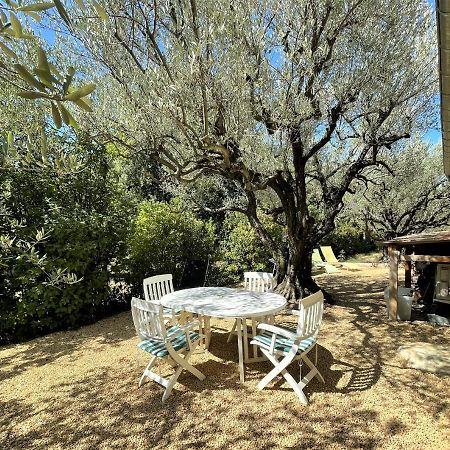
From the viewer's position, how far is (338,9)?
15.8ft

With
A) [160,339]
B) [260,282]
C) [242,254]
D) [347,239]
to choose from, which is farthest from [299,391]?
[347,239]

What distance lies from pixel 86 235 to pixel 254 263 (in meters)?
5.49

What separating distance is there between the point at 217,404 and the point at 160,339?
88cm

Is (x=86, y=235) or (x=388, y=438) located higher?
(x=86, y=235)

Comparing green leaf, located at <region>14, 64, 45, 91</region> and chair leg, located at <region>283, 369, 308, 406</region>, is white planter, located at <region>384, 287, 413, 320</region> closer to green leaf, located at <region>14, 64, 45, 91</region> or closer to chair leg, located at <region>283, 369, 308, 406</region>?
chair leg, located at <region>283, 369, 308, 406</region>

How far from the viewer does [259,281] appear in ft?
18.7

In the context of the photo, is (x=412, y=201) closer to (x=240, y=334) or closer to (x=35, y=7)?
(x=240, y=334)

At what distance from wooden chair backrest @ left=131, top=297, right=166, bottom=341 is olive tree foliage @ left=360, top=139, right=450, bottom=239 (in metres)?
9.95

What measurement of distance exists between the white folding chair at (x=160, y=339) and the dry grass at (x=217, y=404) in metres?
0.16

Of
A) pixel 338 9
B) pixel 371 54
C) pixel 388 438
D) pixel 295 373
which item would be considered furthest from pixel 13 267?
pixel 371 54

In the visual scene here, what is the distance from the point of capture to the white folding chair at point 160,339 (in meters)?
3.48

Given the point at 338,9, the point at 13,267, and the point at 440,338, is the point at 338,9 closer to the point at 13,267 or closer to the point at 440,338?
the point at 440,338

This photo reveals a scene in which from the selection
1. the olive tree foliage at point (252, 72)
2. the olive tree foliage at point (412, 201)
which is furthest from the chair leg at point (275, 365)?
the olive tree foliage at point (412, 201)

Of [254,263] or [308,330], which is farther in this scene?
[254,263]
